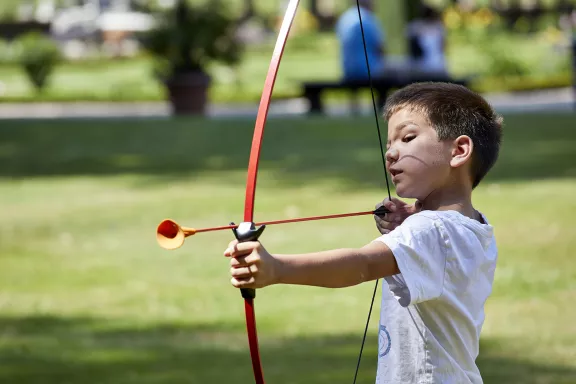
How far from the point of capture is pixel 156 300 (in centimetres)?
740

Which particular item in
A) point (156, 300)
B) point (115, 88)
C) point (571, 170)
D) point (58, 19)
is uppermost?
point (58, 19)

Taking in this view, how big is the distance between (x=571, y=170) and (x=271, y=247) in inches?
187

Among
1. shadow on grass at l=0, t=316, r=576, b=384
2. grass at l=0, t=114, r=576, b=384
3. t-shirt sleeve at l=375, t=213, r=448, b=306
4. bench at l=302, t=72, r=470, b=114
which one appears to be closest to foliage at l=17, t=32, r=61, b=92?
bench at l=302, t=72, r=470, b=114

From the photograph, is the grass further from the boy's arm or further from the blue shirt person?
the boy's arm

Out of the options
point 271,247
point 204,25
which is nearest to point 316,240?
point 271,247

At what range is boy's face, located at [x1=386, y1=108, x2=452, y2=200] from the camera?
3010mm

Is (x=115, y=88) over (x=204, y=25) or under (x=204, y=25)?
over

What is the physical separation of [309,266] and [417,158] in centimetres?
53

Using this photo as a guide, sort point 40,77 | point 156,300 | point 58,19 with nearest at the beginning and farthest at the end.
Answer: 1. point 156,300
2. point 40,77
3. point 58,19

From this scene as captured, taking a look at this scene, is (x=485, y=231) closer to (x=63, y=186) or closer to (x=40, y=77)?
(x=63, y=186)

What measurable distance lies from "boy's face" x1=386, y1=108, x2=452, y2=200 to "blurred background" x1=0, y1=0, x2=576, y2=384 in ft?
8.83

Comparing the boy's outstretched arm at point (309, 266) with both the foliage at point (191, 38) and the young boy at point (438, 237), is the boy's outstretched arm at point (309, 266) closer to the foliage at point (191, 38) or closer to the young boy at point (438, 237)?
the young boy at point (438, 237)

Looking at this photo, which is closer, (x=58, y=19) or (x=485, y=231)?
(x=485, y=231)

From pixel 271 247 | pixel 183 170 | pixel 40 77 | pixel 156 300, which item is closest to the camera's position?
pixel 156 300
